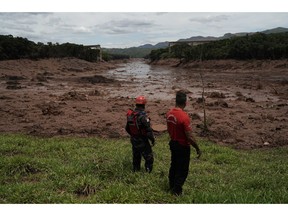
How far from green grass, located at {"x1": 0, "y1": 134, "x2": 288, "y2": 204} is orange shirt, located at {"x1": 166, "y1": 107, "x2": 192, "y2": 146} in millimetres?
917

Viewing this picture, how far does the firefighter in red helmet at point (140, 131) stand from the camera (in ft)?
22.8

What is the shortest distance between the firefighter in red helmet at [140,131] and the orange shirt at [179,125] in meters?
1.05

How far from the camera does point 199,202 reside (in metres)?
5.52

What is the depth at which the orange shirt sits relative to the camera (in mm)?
5781

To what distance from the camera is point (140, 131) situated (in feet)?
23.3

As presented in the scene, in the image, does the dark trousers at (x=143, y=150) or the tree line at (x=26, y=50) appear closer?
the dark trousers at (x=143, y=150)

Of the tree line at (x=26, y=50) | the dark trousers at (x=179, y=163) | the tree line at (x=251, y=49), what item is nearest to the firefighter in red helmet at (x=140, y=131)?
the dark trousers at (x=179, y=163)

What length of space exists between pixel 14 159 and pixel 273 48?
4685cm

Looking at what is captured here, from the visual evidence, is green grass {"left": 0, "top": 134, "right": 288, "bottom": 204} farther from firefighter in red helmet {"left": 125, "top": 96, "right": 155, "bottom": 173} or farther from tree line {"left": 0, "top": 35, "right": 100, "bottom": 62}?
tree line {"left": 0, "top": 35, "right": 100, "bottom": 62}

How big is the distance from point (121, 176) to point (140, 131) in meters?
0.95

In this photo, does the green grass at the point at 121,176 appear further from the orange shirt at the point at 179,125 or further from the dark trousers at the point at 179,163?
the orange shirt at the point at 179,125

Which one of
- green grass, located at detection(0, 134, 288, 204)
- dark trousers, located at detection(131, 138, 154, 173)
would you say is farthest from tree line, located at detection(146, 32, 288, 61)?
dark trousers, located at detection(131, 138, 154, 173)

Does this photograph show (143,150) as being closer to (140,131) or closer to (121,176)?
(140,131)

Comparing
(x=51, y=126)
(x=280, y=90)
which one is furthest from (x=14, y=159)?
(x=280, y=90)
